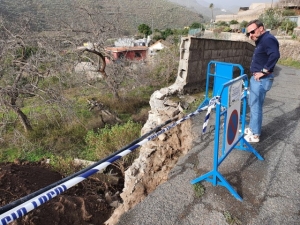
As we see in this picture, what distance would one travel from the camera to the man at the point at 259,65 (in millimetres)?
3631

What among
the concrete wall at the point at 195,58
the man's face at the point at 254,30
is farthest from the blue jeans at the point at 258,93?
A: the concrete wall at the point at 195,58

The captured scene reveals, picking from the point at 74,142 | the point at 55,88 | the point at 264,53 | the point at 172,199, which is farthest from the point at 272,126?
the point at 55,88

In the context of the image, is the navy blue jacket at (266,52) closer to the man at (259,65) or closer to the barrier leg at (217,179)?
the man at (259,65)

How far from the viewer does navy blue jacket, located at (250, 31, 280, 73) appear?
11.8 ft

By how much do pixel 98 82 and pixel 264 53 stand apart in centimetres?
1132

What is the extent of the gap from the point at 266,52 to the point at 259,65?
0.23 m

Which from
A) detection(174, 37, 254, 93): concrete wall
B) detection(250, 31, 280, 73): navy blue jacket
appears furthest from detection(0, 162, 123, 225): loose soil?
detection(250, 31, 280, 73): navy blue jacket

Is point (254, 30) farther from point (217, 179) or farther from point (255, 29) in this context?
point (217, 179)

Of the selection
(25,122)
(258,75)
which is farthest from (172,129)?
(25,122)

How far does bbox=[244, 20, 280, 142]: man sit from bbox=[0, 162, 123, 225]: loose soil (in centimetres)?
314

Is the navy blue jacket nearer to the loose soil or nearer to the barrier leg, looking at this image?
the barrier leg

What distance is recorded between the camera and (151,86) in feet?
50.6

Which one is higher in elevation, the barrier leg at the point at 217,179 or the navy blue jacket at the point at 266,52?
the navy blue jacket at the point at 266,52

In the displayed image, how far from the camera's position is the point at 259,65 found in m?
3.87
